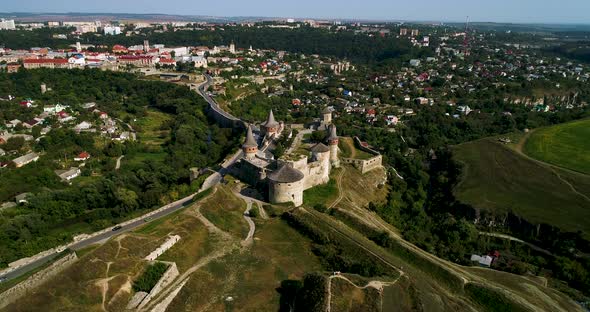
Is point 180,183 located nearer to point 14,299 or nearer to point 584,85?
point 14,299

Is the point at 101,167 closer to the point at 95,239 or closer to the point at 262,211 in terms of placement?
the point at 95,239

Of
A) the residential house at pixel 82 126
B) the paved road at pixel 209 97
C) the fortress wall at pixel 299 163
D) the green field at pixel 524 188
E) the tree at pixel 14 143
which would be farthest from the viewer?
the paved road at pixel 209 97

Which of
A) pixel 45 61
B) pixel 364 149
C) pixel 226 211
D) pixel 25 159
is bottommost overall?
pixel 25 159

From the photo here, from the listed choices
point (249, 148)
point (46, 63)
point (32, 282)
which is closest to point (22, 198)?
point (249, 148)

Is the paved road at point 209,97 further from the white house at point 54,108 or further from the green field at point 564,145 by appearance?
the green field at point 564,145

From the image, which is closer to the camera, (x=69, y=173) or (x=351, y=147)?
(x=69, y=173)

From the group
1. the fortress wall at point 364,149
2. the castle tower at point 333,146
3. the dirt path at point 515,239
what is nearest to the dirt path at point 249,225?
the castle tower at point 333,146

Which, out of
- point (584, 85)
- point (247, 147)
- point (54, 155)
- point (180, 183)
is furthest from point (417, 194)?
point (584, 85)

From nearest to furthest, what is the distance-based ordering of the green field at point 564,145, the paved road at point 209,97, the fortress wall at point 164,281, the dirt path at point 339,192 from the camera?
1. the fortress wall at point 164,281
2. the dirt path at point 339,192
3. the green field at point 564,145
4. the paved road at point 209,97
